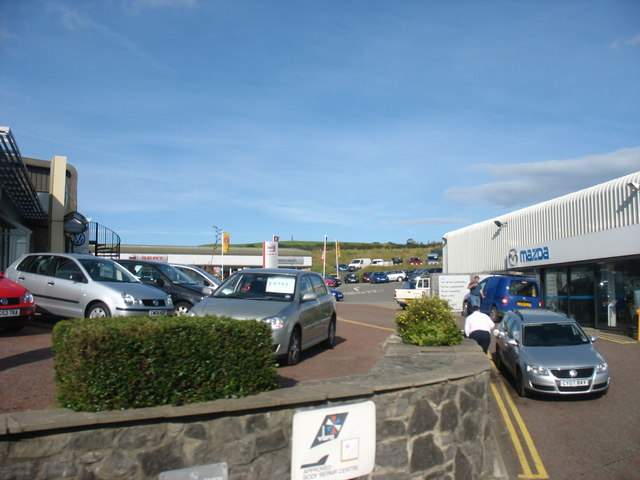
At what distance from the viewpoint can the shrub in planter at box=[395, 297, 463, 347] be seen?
30.6ft

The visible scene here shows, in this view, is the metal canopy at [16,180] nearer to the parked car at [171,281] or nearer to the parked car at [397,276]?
the parked car at [171,281]

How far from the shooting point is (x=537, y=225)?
1137 inches

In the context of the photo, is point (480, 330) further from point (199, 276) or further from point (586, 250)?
point (586, 250)

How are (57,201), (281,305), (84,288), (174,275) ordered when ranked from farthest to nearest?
(57,201), (174,275), (84,288), (281,305)

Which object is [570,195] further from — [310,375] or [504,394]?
[310,375]

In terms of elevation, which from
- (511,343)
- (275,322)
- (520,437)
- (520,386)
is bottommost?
(520,437)

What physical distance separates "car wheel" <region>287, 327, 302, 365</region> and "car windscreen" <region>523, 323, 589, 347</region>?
5.71 metres

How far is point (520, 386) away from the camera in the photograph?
1152 cm

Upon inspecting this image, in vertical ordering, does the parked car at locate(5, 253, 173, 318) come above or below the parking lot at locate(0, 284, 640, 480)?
above

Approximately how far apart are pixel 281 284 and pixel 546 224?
21.6 m

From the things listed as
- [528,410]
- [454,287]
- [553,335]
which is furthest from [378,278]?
[528,410]

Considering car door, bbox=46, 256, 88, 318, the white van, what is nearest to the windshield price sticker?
car door, bbox=46, 256, 88, 318

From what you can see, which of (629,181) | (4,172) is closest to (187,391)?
(4,172)

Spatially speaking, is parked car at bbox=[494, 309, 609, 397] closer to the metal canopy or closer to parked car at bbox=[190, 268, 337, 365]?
parked car at bbox=[190, 268, 337, 365]
